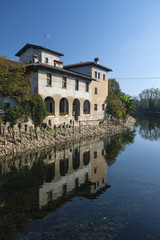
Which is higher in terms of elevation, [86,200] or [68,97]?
[68,97]

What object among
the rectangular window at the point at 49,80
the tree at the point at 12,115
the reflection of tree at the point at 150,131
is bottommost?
the reflection of tree at the point at 150,131

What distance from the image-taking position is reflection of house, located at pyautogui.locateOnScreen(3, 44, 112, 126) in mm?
24328

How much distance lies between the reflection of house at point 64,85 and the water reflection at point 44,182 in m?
9.12

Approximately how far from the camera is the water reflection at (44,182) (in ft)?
27.5

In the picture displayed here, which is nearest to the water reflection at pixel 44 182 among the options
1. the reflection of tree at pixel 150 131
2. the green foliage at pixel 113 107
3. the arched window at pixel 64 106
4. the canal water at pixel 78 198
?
the canal water at pixel 78 198

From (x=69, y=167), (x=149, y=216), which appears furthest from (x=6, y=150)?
(x=149, y=216)

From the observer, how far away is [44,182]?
12.1 meters

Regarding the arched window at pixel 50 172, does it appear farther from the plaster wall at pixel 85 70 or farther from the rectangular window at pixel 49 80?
the plaster wall at pixel 85 70

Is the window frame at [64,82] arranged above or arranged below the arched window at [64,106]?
above

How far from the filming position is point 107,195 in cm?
1055

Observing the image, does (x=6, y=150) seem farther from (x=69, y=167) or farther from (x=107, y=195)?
(x=107, y=195)

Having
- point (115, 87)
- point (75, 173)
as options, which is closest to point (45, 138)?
point (75, 173)

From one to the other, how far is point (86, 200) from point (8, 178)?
20.0 ft

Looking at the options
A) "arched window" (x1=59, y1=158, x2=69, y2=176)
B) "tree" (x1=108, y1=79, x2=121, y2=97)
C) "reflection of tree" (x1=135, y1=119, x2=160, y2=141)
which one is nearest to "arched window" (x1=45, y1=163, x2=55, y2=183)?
"arched window" (x1=59, y1=158, x2=69, y2=176)
